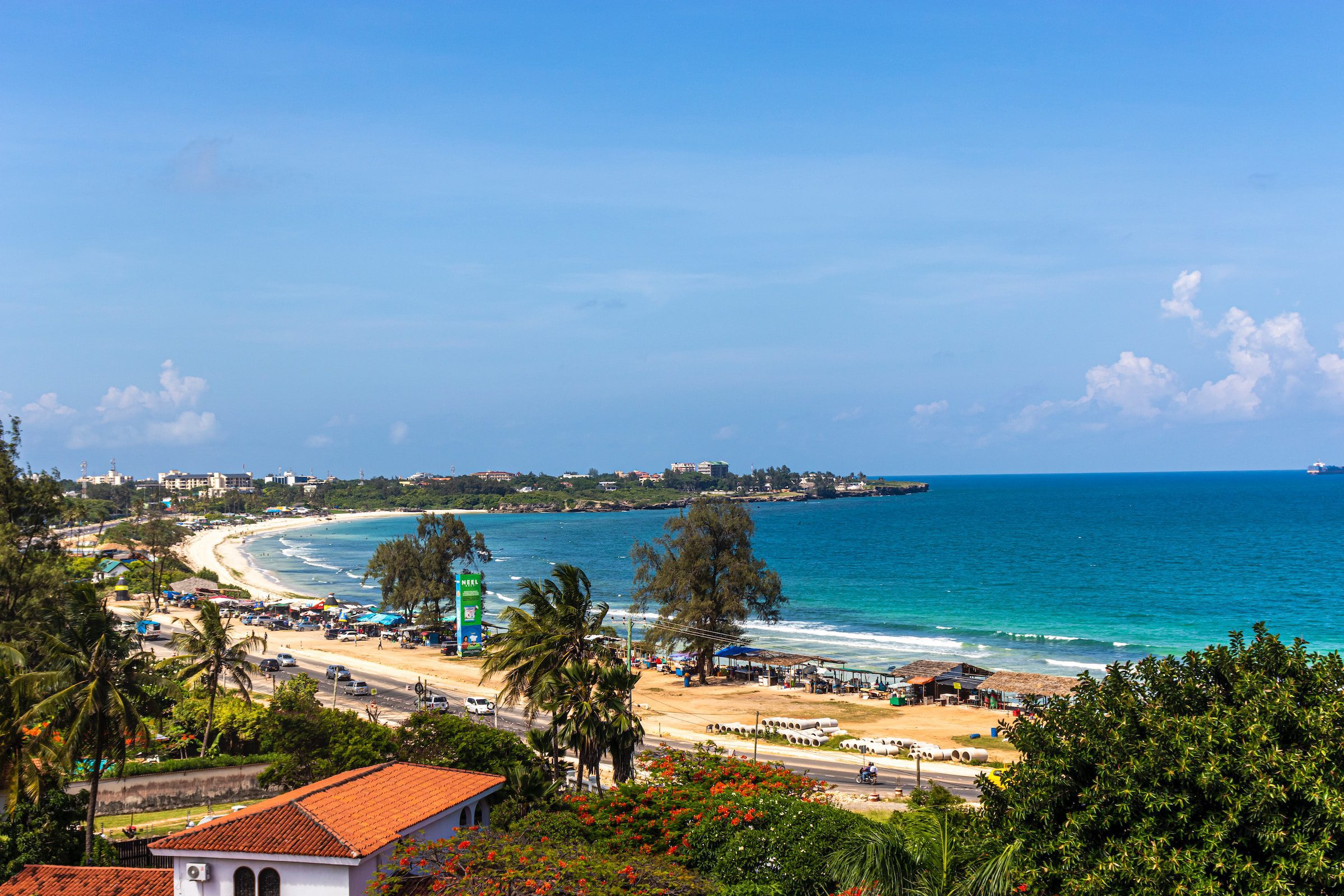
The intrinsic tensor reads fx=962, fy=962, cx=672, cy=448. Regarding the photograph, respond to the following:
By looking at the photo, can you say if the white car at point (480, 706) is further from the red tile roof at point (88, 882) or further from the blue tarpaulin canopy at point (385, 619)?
the blue tarpaulin canopy at point (385, 619)

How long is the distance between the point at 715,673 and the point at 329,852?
4652 cm

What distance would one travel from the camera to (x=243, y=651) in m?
37.2

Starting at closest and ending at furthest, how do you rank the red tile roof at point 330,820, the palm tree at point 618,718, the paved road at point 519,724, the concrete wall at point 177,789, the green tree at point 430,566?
1. the red tile roof at point 330,820
2. the palm tree at point 618,718
3. the concrete wall at point 177,789
4. the paved road at point 519,724
5. the green tree at point 430,566

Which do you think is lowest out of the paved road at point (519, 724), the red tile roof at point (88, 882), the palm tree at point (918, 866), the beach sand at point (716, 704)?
the beach sand at point (716, 704)

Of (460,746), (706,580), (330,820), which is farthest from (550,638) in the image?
(706,580)

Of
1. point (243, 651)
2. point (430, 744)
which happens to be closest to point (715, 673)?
point (243, 651)

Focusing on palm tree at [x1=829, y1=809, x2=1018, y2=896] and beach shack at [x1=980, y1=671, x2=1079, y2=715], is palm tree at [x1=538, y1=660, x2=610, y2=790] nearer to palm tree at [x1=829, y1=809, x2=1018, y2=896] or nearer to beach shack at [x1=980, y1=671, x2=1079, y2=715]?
palm tree at [x1=829, y1=809, x2=1018, y2=896]

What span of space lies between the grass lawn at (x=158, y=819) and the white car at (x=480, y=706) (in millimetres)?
17158

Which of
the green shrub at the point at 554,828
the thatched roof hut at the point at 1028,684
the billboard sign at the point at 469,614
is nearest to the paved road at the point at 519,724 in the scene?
the billboard sign at the point at 469,614

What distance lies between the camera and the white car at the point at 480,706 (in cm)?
4847

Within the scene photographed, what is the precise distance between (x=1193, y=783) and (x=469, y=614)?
5674cm

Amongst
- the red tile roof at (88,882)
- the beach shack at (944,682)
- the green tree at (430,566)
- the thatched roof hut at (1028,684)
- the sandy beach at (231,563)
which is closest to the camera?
the red tile roof at (88,882)

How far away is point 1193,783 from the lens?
46.4ft

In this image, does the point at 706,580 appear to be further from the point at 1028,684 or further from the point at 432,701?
the point at 1028,684
